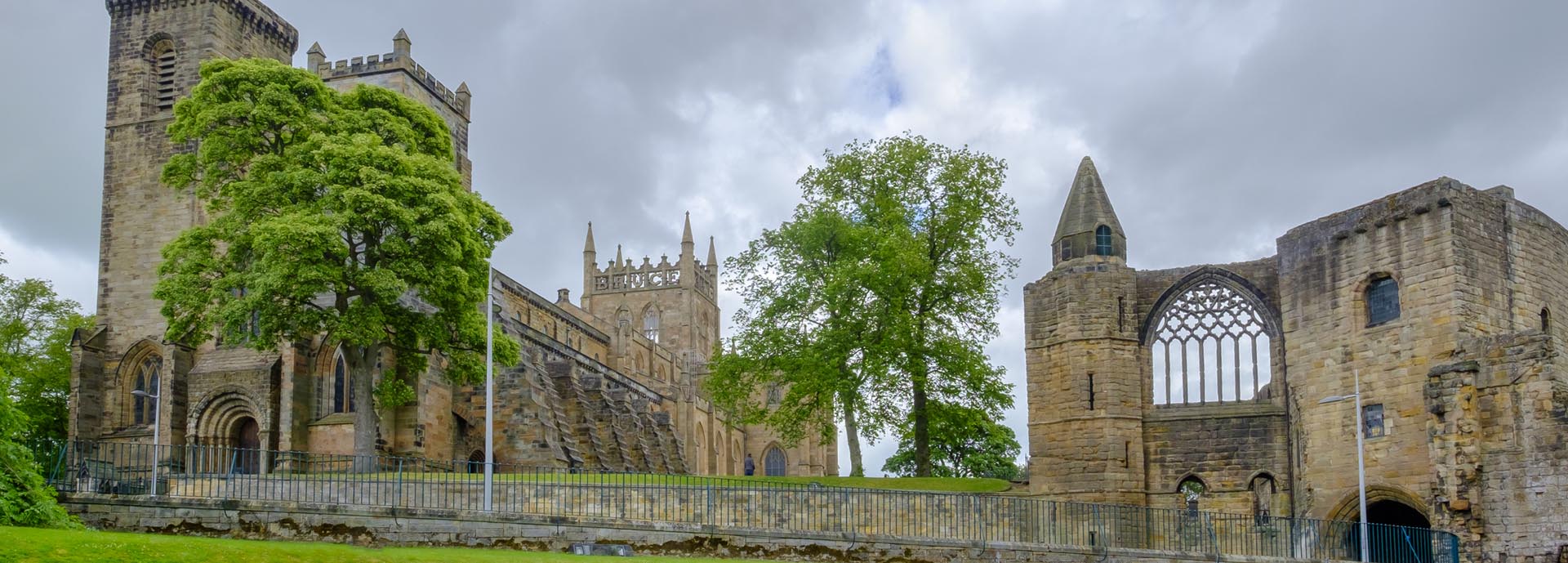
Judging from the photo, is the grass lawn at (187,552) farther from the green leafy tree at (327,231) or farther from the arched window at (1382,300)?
the arched window at (1382,300)

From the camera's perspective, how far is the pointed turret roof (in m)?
35.0

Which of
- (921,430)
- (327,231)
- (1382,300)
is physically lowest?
(921,430)

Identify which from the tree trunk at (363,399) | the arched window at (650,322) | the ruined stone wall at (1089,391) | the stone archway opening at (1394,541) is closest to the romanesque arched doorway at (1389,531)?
the stone archway opening at (1394,541)

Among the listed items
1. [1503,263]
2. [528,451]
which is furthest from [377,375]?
[1503,263]

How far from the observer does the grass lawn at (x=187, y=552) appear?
1672cm

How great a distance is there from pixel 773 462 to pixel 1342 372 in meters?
56.2

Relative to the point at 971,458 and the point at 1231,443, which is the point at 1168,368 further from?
the point at 971,458

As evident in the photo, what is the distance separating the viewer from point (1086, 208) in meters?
35.4

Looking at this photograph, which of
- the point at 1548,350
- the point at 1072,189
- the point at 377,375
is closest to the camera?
the point at 1548,350

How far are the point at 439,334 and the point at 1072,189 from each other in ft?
54.9

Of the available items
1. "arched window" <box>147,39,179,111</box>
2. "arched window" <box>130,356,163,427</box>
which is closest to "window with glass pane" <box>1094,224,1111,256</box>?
"arched window" <box>130,356,163,427</box>

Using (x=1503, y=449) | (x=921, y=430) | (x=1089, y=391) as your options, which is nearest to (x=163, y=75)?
(x=921, y=430)

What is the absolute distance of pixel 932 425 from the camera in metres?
41.1

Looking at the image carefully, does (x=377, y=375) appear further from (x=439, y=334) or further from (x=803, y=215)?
(x=803, y=215)
